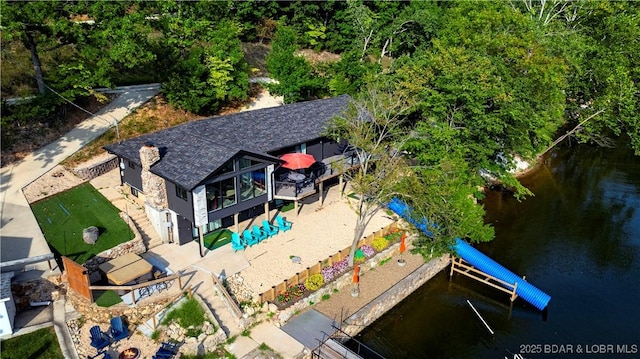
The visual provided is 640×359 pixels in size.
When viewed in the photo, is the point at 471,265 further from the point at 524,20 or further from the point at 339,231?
the point at 524,20

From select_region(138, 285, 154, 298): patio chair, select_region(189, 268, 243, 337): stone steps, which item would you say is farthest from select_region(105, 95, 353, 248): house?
select_region(138, 285, 154, 298): patio chair

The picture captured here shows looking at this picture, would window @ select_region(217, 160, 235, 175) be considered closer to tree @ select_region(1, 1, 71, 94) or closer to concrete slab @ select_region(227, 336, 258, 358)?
concrete slab @ select_region(227, 336, 258, 358)

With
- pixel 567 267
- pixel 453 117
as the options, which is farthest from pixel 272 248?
pixel 567 267

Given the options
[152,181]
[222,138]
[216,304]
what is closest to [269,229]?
[222,138]

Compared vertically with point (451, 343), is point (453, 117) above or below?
above

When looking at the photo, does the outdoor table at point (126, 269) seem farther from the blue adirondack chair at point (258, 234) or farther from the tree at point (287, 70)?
the tree at point (287, 70)

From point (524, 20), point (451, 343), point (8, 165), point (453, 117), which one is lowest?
point (451, 343)

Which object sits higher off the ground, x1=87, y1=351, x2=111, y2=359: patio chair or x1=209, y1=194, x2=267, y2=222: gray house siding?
x1=209, y1=194, x2=267, y2=222: gray house siding
